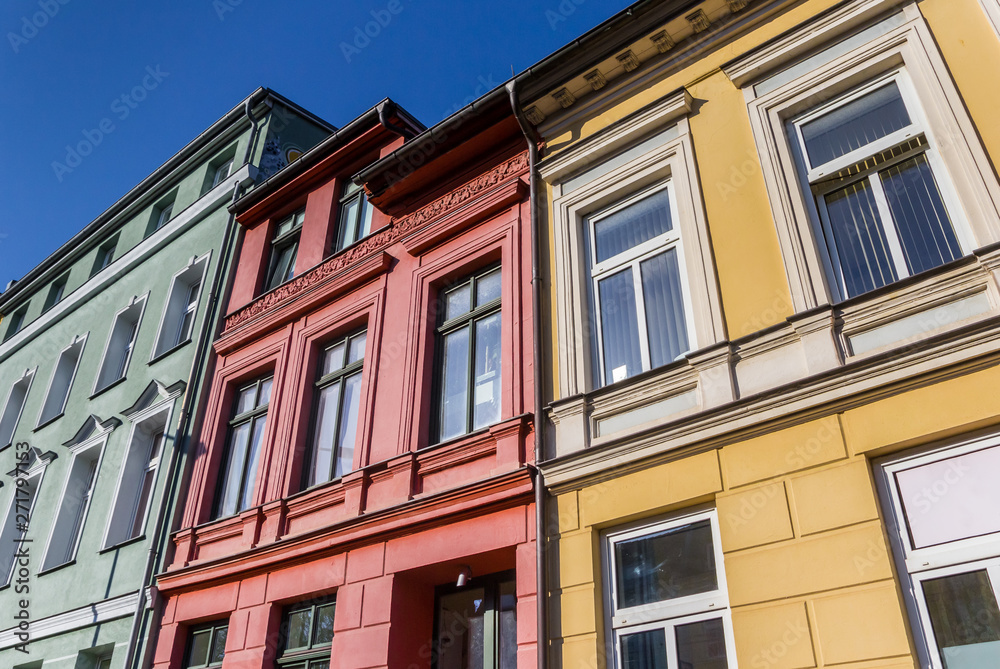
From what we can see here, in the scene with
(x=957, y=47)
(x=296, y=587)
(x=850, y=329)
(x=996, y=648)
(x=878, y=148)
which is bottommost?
(x=996, y=648)

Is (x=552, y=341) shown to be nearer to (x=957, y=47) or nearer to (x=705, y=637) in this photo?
(x=705, y=637)

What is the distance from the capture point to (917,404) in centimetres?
567

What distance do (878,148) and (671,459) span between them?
11.1 feet

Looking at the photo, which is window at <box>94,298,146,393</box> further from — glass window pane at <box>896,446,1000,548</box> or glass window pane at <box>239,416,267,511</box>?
glass window pane at <box>896,446,1000,548</box>

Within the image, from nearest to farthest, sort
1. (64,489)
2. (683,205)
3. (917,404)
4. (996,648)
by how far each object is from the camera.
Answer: (996,648)
(917,404)
(683,205)
(64,489)

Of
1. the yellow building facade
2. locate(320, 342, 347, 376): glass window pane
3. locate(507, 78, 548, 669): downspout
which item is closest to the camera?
the yellow building facade

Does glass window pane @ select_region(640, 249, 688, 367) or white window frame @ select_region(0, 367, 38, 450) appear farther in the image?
white window frame @ select_region(0, 367, 38, 450)

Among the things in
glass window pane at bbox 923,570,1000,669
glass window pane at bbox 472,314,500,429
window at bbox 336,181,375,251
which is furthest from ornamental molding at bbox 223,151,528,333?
glass window pane at bbox 923,570,1000,669

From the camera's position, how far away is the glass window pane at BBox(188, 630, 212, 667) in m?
10.1

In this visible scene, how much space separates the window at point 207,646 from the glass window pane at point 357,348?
152 inches

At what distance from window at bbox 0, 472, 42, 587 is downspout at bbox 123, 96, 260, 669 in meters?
4.79

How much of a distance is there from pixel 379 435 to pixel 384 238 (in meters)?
3.34

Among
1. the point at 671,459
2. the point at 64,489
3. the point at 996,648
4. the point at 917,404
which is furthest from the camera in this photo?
the point at 64,489

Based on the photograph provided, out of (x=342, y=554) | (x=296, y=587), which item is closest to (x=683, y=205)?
(x=342, y=554)
